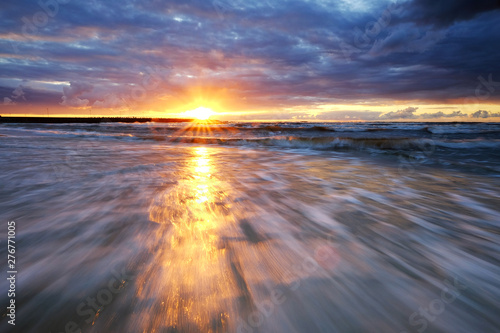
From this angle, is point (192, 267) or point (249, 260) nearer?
point (192, 267)

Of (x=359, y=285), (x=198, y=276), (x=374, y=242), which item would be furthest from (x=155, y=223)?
(x=374, y=242)

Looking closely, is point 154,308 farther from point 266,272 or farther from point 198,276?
point 266,272

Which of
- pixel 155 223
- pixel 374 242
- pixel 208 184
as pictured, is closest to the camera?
pixel 374 242

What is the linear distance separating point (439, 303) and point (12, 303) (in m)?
2.36

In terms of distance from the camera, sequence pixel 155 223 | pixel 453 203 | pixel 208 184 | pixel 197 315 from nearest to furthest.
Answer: pixel 197 315, pixel 155 223, pixel 453 203, pixel 208 184

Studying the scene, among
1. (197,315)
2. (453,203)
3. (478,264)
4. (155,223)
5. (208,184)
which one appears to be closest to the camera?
(197,315)

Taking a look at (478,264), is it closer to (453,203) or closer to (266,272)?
(266,272)

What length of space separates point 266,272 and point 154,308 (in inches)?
27.7

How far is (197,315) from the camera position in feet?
4.00

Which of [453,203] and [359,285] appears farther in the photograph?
[453,203]

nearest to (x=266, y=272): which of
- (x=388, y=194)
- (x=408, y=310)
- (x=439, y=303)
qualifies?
(x=408, y=310)

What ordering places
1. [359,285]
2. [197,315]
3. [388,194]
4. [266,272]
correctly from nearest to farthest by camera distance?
1. [197,315]
2. [359,285]
3. [266,272]
4. [388,194]

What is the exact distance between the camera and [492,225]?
2.58 m

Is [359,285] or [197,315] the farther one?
[359,285]
